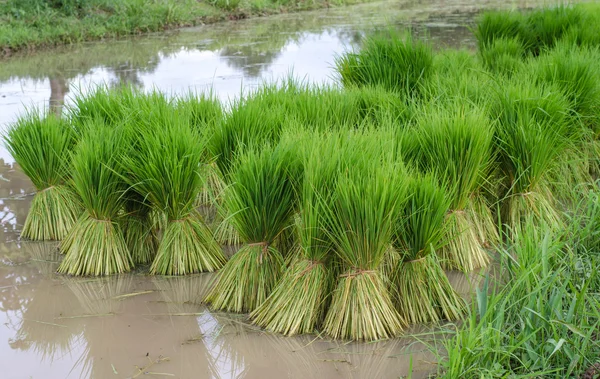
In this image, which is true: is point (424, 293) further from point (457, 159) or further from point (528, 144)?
point (528, 144)

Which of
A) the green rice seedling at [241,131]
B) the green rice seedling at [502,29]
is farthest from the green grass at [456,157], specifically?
the green rice seedling at [502,29]

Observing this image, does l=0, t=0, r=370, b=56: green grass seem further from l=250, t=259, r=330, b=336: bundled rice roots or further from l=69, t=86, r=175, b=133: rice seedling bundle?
l=250, t=259, r=330, b=336: bundled rice roots

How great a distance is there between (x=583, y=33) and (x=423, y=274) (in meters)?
4.53

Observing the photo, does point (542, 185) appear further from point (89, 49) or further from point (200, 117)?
point (89, 49)

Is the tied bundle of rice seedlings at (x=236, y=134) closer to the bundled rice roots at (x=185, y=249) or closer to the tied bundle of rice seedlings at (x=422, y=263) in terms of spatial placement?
the bundled rice roots at (x=185, y=249)

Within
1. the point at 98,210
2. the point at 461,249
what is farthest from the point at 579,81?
the point at 98,210

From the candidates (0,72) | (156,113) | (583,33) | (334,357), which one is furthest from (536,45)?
(0,72)

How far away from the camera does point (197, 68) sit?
10.1 m

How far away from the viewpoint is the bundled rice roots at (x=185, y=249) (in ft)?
13.0

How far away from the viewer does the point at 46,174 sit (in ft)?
15.0

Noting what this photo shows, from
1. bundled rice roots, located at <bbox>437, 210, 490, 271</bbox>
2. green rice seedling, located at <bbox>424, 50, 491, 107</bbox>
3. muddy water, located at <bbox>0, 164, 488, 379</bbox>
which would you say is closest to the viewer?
muddy water, located at <bbox>0, 164, 488, 379</bbox>

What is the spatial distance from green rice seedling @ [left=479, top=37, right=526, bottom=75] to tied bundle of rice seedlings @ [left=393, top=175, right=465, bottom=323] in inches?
129

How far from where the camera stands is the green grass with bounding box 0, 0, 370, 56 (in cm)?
1134

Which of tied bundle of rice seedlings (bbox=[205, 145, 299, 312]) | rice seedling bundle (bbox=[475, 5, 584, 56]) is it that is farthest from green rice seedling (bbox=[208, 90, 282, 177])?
rice seedling bundle (bbox=[475, 5, 584, 56])
